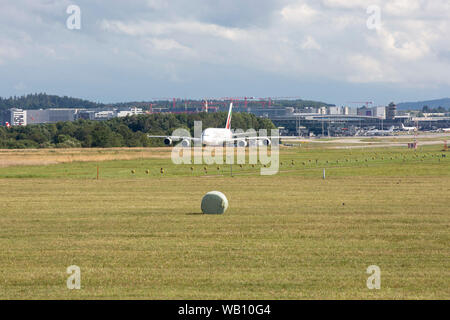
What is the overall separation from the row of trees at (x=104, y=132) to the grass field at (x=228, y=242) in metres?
78.5

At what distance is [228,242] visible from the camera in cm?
2078

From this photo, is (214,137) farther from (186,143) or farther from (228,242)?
(228,242)

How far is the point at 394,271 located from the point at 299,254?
3082 millimetres

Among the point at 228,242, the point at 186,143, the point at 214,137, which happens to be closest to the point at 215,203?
the point at 228,242

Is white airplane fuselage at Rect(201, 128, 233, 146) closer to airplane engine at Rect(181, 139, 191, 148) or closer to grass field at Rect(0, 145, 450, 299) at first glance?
airplane engine at Rect(181, 139, 191, 148)

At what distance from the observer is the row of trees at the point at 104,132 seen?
121188 millimetres

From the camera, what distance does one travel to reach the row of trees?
398 ft

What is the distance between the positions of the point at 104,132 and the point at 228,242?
105 meters

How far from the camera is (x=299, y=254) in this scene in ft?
61.3

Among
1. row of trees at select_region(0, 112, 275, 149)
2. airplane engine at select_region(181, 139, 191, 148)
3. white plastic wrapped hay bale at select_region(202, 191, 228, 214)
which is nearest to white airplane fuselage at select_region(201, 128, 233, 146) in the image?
airplane engine at select_region(181, 139, 191, 148)

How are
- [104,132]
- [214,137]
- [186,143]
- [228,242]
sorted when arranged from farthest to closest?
[104,132], [186,143], [214,137], [228,242]

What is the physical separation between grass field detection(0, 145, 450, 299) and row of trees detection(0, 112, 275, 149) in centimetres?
7846

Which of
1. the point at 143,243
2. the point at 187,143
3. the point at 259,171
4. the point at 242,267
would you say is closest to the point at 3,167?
the point at 259,171
